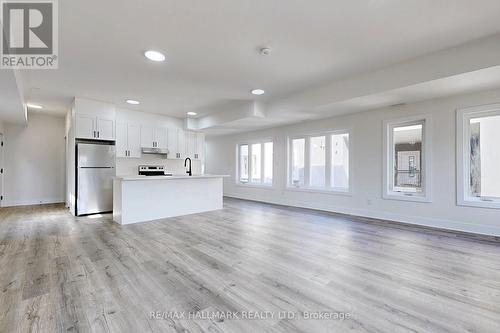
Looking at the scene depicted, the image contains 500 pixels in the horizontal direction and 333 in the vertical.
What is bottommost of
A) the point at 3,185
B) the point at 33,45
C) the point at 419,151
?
the point at 3,185

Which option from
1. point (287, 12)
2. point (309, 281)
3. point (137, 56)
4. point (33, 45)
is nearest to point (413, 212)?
point (309, 281)

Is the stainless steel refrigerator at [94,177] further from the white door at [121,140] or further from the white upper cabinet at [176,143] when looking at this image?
the white upper cabinet at [176,143]

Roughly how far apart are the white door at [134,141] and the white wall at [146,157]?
0.20 meters

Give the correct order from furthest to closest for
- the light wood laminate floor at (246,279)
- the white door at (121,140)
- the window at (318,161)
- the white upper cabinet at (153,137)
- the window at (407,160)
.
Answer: the white upper cabinet at (153,137), the window at (318,161), the white door at (121,140), the window at (407,160), the light wood laminate floor at (246,279)

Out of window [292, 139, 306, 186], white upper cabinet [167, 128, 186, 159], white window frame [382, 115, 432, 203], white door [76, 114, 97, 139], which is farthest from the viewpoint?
white upper cabinet [167, 128, 186, 159]

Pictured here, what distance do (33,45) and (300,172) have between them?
5955 mm

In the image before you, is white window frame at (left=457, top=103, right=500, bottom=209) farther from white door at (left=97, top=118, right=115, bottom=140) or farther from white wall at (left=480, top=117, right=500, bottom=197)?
white door at (left=97, top=118, right=115, bottom=140)

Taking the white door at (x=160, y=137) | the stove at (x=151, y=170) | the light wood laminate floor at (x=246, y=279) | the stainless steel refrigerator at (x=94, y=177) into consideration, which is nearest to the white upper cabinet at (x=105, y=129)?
the stainless steel refrigerator at (x=94, y=177)

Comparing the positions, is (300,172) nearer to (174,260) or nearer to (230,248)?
(230,248)

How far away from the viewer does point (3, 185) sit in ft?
21.0

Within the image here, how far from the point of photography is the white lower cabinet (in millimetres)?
6079

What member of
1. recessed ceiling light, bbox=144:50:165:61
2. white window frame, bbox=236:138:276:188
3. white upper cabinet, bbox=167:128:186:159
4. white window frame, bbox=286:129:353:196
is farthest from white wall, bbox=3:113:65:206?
white window frame, bbox=286:129:353:196

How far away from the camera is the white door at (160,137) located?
22.4ft

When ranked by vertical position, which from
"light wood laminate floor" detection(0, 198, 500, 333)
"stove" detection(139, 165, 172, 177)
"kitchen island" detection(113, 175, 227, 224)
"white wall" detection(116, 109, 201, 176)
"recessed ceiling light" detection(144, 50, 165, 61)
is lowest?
"light wood laminate floor" detection(0, 198, 500, 333)
